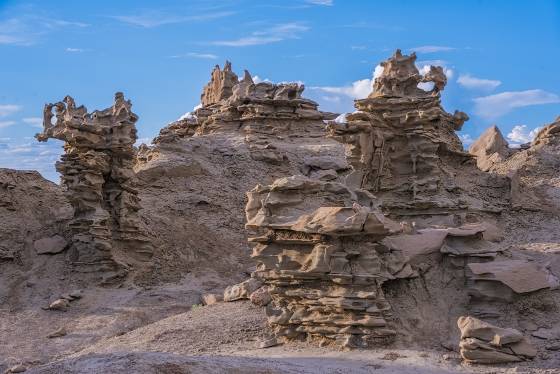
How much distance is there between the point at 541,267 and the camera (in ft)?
46.2

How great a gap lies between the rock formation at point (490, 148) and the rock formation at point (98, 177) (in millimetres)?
13730

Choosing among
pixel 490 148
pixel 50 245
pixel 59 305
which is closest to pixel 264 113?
pixel 490 148

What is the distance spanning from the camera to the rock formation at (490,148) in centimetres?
2742

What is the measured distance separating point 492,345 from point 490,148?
18.4 m

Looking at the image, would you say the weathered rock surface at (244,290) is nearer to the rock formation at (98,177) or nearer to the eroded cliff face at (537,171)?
the rock formation at (98,177)

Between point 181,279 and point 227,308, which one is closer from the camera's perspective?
point 227,308

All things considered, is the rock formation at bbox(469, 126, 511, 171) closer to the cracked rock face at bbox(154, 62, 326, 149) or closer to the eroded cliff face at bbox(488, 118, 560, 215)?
the eroded cliff face at bbox(488, 118, 560, 215)

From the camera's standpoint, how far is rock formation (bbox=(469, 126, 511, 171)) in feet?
90.0

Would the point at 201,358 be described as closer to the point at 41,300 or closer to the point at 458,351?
the point at 458,351

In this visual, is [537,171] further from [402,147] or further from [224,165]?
[224,165]

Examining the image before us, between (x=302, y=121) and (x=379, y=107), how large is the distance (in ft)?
46.2

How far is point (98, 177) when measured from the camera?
22062mm

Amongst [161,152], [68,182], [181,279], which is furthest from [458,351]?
[161,152]

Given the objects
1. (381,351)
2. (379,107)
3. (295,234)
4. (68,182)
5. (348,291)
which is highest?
(379,107)
